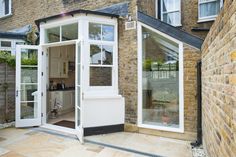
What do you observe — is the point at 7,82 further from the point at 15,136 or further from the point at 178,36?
the point at 178,36

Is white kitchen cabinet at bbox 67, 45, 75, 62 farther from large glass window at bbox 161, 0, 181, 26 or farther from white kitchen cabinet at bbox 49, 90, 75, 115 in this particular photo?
large glass window at bbox 161, 0, 181, 26

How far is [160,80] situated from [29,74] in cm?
402

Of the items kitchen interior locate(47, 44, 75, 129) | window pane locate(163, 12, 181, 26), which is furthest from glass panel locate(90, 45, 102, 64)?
window pane locate(163, 12, 181, 26)

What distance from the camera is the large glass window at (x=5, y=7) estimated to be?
10.7 meters

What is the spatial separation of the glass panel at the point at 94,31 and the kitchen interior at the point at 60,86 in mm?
2518

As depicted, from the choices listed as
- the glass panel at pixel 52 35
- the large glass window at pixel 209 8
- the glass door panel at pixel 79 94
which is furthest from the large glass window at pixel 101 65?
the large glass window at pixel 209 8

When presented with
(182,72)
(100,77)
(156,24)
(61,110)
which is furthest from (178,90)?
(61,110)

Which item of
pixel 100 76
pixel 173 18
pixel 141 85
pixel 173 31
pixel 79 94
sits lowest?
pixel 79 94

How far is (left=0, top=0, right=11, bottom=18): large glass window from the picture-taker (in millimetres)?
10670

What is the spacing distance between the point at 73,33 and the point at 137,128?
329 centimetres

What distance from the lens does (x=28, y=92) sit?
6.25 m

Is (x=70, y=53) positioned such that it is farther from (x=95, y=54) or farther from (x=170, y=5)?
(x=170, y=5)

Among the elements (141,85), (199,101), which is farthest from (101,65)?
(199,101)

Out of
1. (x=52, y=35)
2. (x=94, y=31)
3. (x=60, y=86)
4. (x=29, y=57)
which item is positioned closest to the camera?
(x=94, y=31)
